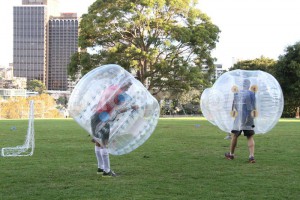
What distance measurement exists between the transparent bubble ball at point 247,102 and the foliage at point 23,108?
125ft

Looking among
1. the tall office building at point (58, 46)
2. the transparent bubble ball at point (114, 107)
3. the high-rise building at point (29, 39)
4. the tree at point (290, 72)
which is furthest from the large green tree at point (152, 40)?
the tall office building at point (58, 46)

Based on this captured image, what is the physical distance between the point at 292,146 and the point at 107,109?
23.6 feet

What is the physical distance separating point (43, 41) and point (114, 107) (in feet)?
599

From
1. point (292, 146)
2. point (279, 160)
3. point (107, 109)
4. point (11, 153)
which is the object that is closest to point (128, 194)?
point (107, 109)

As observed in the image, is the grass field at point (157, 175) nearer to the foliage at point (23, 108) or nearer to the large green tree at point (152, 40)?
the large green tree at point (152, 40)

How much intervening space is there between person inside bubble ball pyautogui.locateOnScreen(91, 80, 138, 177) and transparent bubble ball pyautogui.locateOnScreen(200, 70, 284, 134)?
3.13m

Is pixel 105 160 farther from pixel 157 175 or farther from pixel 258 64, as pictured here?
pixel 258 64

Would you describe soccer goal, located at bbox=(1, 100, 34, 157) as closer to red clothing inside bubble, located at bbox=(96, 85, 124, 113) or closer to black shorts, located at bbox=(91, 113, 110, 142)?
black shorts, located at bbox=(91, 113, 110, 142)

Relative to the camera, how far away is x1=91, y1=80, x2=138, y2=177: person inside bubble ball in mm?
7336

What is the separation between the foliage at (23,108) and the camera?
4534cm

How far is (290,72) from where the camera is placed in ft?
166

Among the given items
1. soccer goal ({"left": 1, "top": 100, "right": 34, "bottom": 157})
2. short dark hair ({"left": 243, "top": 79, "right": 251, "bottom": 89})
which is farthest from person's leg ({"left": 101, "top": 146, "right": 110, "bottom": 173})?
short dark hair ({"left": 243, "top": 79, "right": 251, "bottom": 89})

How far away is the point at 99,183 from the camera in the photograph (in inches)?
276

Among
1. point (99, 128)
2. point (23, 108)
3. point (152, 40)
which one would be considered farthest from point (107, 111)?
point (23, 108)
